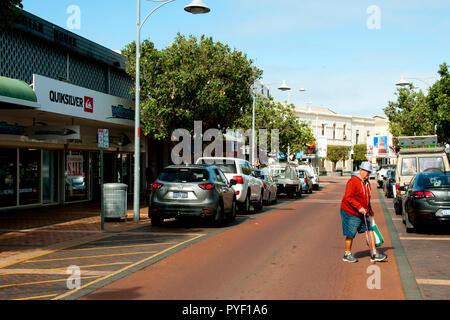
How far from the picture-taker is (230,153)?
43.0m

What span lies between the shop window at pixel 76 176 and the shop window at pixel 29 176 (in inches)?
75.1

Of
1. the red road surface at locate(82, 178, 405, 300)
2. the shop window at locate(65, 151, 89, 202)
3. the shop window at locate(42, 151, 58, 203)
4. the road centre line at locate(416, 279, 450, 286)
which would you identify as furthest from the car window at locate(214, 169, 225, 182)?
the shop window at locate(65, 151, 89, 202)

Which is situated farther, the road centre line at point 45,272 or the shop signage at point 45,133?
the shop signage at point 45,133

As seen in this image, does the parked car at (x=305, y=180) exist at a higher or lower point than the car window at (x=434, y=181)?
lower

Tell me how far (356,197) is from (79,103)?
12786 millimetres

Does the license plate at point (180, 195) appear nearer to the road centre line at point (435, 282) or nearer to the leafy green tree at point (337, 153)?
the road centre line at point (435, 282)

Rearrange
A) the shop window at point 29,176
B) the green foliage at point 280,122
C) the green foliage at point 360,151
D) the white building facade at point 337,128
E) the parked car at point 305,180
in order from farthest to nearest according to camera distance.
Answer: the green foliage at point 360,151
the white building facade at point 337,128
the green foliage at point 280,122
the parked car at point 305,180
the shop window at point 29,176

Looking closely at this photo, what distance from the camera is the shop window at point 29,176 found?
19223 millimetres

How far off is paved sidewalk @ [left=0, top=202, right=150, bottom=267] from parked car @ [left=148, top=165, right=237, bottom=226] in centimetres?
128

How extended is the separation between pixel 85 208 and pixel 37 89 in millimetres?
6019

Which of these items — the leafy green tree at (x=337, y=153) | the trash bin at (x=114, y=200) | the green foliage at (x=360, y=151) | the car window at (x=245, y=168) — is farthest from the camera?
the green foliage at (x=360, y=151)

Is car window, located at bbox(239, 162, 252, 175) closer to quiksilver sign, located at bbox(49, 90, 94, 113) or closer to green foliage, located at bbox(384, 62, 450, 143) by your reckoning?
quiksilver sign, located at bbox(49, 90, 94, 113)

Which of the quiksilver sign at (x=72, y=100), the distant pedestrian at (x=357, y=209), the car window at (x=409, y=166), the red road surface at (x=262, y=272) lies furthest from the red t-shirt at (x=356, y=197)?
the car window at (x=409, y=166)
